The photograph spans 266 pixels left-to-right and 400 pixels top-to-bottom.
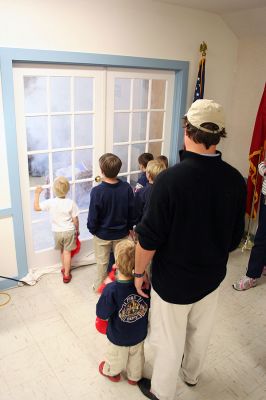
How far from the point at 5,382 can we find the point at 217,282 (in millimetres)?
1374

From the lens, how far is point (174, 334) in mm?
1604

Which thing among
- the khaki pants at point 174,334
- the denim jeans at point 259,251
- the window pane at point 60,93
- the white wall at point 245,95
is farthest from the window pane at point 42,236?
the white wall at point 245,95

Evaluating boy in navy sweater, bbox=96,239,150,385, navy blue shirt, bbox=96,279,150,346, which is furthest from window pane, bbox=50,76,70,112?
navy blue shirt, bbox=96,279,150,346

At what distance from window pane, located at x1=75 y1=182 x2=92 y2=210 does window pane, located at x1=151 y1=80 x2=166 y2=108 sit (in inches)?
40.0

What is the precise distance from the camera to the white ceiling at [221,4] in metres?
2.80

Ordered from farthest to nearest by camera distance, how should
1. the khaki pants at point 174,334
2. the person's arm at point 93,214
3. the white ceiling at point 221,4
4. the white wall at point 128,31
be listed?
the white ceiling at point 221,4
the person's arm at point 93,214
the white wall at point 128,31
the khaki pants at point 174,334

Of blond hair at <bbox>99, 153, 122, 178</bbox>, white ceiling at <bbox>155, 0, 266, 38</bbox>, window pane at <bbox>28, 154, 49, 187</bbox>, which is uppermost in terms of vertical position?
white ceiling at <bbox>155, 0, 266, 38</bbox>

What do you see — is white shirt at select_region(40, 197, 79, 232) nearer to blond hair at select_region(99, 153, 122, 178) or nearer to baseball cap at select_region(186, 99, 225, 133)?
blond hair at select_region(99, 153, 122, 178)

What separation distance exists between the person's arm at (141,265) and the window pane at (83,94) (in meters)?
1.74

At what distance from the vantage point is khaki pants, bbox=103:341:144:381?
184 cm

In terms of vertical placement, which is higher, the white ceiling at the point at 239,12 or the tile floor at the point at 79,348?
the white ceiling at the point at 239,12

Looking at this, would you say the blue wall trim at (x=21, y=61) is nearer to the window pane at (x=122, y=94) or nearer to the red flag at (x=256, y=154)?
the window pane at (x=122, y=94)

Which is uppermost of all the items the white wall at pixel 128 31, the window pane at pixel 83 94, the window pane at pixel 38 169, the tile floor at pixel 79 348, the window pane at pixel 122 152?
the white wall at pixel 128 31

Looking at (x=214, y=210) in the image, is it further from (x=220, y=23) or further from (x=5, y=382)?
(x=220, y=23)
